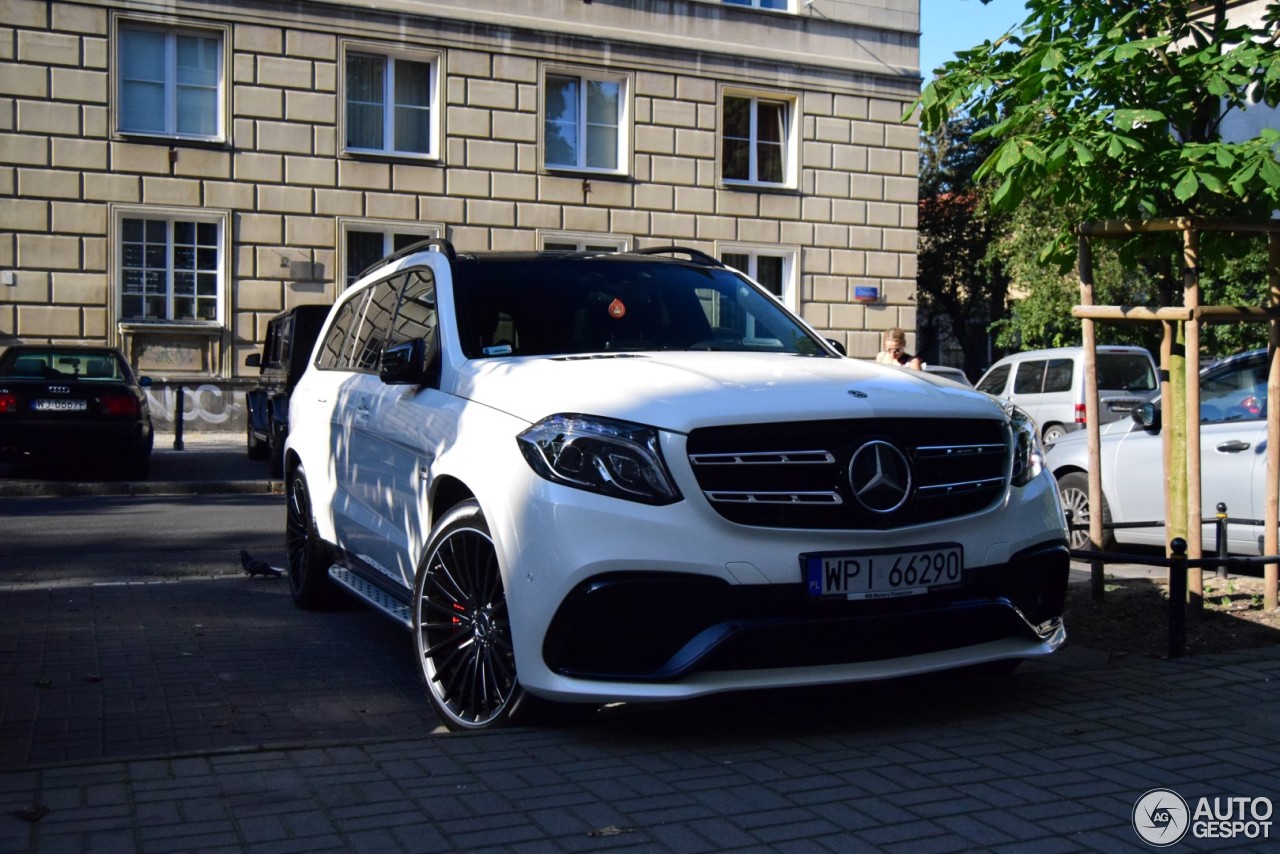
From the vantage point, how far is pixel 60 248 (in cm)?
2162

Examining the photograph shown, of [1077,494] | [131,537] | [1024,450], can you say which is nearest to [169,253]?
[131,537]

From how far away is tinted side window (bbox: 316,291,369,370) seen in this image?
7.50m

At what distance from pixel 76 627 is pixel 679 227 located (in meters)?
19.7

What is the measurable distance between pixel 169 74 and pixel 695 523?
67.1 feet

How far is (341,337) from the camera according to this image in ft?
25.4

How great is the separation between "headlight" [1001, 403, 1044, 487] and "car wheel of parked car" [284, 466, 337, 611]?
12.4 feet

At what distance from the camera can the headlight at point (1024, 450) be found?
5.12 m

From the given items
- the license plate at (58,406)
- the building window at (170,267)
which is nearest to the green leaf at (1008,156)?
the license plate at (58,406)

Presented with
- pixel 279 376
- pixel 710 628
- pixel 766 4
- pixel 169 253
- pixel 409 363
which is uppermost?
pixel 766 4

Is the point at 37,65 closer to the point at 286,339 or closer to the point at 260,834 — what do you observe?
the point at 286,339

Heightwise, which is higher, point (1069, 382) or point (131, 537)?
point (1069, 382)

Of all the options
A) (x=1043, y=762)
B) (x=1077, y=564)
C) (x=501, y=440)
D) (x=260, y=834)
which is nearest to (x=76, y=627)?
(x=501, y=440)

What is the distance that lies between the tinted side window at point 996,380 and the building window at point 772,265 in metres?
4.11

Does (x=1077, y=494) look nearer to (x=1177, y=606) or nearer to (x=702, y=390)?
(x=1177, y=606)
